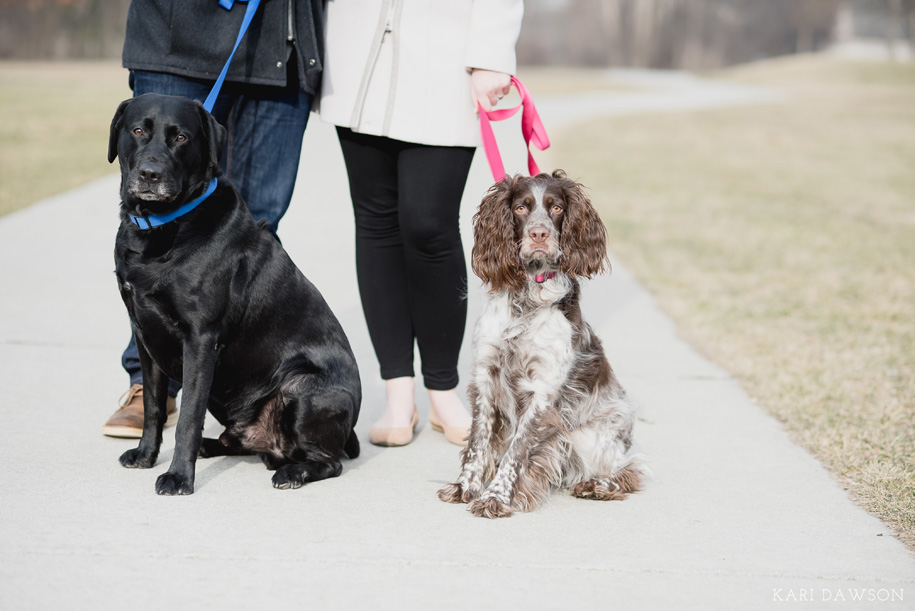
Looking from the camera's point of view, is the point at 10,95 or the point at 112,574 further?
the point at 10,95

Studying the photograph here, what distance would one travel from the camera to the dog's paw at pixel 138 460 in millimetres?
3572

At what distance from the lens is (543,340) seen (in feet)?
11.2

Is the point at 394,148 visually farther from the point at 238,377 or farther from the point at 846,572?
the point at 846,572

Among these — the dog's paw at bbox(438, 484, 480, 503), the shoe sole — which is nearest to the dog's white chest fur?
the dog's paw at bbox(438, 484, 480, 503)

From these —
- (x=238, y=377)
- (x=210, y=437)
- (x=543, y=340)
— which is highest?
(x=543, y=340)

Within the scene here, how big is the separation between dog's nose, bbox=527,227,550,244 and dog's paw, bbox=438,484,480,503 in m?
0.94

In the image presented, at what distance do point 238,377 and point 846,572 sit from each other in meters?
2.21

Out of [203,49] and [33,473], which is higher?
[203,49]

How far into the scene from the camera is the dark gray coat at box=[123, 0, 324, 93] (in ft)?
12.1

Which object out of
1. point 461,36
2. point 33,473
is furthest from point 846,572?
point 33,473

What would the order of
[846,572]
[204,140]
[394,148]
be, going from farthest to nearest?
[394,148] → [204,140] → [846,572]

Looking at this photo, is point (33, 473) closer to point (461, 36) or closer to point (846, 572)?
point (461, 36)

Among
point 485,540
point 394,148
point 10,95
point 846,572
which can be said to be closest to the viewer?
point 846,572

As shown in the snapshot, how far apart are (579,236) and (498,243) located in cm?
30
